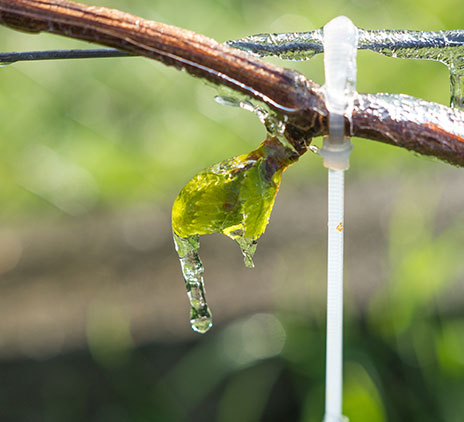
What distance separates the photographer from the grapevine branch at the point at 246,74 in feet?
1.36

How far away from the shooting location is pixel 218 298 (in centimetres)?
121

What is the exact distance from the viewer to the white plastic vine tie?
1.41ft

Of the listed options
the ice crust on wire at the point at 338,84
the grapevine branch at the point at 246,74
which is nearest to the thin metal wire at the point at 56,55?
the grapevine branch at the point at 246,74

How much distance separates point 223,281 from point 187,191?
31.6 inches

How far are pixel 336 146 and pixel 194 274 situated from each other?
0.17 metres

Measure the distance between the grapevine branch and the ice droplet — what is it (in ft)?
0.46

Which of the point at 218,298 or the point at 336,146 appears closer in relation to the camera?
the point at 336,146

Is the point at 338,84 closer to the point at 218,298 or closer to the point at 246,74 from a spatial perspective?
the point at 246,74

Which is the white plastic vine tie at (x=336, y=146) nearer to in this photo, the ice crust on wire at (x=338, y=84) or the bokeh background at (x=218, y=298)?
the ice crust on wire at (x=338, y=84)

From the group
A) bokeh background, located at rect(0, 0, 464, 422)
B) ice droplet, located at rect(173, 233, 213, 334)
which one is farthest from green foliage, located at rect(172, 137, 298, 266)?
bokeh background, located at rect(0, 0, 464, 422)

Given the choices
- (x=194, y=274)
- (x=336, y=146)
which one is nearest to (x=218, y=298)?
(x=194, y=274)

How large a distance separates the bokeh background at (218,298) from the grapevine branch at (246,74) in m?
0.68

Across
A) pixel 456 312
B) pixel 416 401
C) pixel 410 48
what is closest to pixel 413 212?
pixel 456 312

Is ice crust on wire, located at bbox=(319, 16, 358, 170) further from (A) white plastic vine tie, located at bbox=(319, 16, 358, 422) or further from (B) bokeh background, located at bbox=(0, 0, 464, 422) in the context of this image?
(B) bokeh background, located at bbox=(0, 0, 464, 422)
